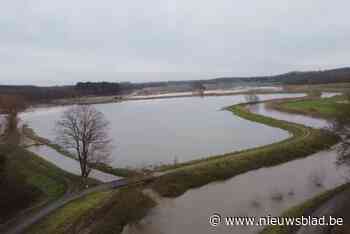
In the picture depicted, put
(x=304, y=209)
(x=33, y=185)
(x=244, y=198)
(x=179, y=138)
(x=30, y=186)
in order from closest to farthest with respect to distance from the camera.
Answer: (x=304, y=209)
(x=244, y=198)
(x=30, y=186)
(x=33, y=185)
(x=179, y=138)

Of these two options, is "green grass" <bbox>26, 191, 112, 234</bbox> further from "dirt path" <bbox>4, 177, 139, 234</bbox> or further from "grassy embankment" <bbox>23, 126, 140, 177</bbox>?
"grassy embankment" <bbox>23, 126, 140, 177</bbox>

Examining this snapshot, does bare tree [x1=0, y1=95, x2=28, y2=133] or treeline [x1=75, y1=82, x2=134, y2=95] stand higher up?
treeline [x1=75, y1=82, x2=134, y2=95]

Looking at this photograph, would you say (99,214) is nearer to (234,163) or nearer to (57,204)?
(57,204)

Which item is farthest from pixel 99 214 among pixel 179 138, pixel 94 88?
pixel 94 88

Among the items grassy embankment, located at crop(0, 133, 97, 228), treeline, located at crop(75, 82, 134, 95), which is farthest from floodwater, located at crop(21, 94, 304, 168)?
treeline, located at crop(75, 82, 134, 95)

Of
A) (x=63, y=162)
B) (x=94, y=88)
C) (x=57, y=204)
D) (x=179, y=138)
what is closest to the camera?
(x=57, y=204)

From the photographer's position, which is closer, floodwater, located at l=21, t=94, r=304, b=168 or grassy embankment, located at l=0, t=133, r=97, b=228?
grassy embankment, located at l=0, t=133, r=97, b=228
